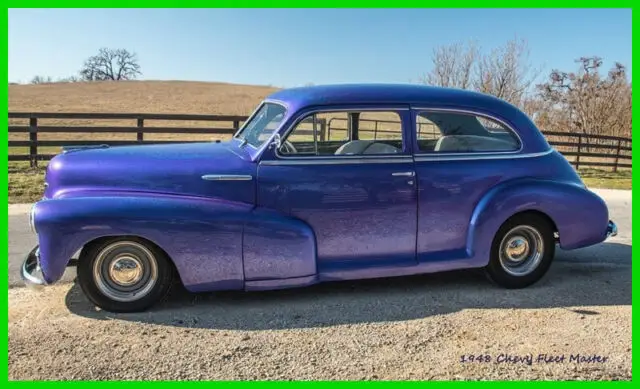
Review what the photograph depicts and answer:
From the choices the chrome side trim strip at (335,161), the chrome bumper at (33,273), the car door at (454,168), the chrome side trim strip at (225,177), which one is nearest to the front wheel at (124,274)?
the chrome bumper at (33,273)

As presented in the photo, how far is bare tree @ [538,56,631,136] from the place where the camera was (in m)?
19.8

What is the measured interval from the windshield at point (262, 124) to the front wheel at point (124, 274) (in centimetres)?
126

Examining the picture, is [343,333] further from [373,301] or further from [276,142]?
[276,142]

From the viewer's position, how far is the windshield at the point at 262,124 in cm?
436

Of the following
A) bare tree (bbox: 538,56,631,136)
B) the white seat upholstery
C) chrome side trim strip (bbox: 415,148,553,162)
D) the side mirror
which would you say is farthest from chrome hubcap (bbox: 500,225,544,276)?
bare tree (bbox: 538,56,631,136)

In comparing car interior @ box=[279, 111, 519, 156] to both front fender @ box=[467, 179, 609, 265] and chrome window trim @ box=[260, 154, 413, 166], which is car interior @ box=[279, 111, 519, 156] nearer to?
chrome window trim @ box=[260, 154, 413, 166]

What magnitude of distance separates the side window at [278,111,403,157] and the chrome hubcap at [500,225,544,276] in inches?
52.9

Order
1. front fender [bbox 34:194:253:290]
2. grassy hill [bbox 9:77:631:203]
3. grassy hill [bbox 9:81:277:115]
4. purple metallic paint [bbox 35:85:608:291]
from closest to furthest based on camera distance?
front fender [bbox 34:194:253:290] → purple metallic paint [bbox 35:85:608:291] → grassy hill [bbox 9:77:631:203] → grassy hill [bbox 9:81:277:115]

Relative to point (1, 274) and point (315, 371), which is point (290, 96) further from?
point (1, 274)

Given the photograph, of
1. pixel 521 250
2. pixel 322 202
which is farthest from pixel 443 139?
pixel 322 202

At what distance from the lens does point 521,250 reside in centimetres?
466

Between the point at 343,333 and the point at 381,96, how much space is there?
2.03 m

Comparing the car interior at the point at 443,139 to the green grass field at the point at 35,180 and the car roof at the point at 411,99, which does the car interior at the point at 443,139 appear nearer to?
the car roof at the point at 411,99

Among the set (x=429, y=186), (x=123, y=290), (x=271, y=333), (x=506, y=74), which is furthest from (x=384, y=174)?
(x=506, y=74)
